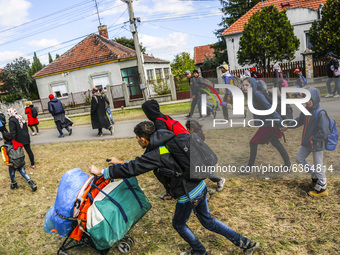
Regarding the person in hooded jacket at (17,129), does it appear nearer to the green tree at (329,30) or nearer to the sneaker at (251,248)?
the sneaker at (251,248)

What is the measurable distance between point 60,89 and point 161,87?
451 inches

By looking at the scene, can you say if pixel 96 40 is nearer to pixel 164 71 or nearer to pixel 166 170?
pixel 164 71

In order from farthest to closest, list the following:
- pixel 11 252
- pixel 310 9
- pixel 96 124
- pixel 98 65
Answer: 1. pixel 98 65
2. pixel 310 9
3. pixel 96 124
4. pixel 11 252

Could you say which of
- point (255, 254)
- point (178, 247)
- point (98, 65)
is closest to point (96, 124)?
point (178, 247)

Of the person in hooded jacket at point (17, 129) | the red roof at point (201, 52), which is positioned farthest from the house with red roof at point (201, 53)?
the person in hooded jacket at point (17, 129)

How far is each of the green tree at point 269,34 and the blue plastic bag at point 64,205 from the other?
1842cm

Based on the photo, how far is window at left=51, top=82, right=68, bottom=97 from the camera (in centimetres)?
2558

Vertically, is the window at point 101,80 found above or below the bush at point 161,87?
above

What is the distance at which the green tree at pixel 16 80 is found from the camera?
28500mm

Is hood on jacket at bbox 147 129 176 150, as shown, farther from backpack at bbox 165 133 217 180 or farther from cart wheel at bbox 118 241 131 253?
cart wheel at bbox 118 241 131 253

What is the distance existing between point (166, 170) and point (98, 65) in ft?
75.6

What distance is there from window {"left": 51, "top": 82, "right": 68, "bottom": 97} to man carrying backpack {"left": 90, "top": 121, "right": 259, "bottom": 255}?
2496cm

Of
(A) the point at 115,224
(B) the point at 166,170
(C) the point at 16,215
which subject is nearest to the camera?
(B) the point at 166,170

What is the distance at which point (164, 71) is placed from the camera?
29891mm
